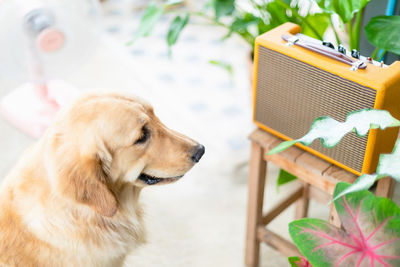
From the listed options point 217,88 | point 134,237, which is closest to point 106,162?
point 134,237

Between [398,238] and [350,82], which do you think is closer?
[398,238]

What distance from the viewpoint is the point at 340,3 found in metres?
1.18

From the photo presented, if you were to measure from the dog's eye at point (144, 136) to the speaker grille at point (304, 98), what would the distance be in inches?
13.1

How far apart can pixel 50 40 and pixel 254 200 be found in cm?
106

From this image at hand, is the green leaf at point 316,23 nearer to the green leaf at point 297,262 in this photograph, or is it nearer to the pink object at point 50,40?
the green leaf at point 297,262

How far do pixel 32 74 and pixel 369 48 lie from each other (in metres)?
1.38

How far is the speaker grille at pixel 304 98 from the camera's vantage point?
43.1 inches

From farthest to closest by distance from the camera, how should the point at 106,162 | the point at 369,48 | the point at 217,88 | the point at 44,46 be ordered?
the point at 217,88 → the point at 44,46 → the point at 369,48 → the point at 106,162

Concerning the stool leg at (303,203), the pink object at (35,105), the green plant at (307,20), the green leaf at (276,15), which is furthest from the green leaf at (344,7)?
the pink object at (35,105)

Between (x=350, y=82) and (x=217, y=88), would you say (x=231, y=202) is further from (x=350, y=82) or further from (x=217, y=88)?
(x=350, y=82)

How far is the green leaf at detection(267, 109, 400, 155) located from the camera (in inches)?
32.5

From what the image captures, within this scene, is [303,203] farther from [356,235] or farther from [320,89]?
[356,235]

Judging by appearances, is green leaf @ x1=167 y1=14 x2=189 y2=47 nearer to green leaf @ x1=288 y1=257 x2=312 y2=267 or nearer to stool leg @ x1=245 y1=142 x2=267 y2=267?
stool leg @ x1=245 y1=142 x2=267 y2=267

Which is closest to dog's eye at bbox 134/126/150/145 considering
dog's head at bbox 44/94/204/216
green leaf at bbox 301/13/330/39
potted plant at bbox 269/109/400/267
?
dog's head at bbox 44/94/204/216
